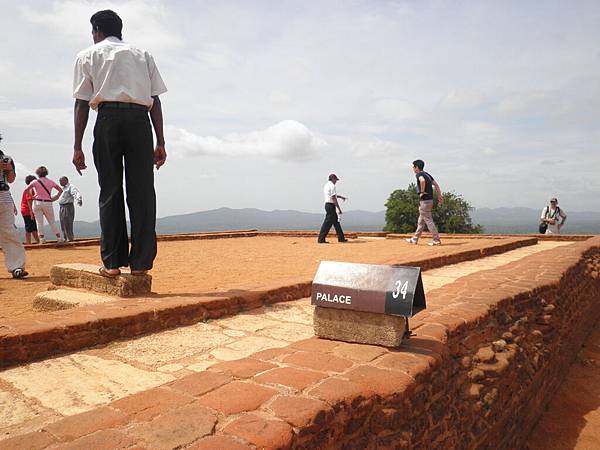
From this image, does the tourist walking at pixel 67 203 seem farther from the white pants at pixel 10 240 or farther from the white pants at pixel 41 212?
the white pants at pixel 10 240

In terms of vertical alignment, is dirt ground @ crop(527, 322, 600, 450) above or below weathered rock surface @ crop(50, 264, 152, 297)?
below

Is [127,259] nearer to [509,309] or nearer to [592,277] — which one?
[509,309]

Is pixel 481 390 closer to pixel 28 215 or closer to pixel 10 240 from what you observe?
pixel 10 240

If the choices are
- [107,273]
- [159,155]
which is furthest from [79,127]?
[107,273]

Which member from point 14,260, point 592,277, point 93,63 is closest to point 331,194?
point 592,277

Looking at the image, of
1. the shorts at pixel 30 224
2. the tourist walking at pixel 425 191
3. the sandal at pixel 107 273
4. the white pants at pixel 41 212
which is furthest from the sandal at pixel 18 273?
Result: the tourist walking at pixel 425 191

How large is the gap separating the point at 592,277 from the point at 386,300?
641cm

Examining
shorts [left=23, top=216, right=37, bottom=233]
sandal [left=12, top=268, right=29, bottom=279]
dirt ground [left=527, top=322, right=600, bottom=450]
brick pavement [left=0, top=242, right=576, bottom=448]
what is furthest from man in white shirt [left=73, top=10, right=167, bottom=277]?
shorts [left=23, top=216, right=37, bottom=233]

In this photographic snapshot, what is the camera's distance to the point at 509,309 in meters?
3.59

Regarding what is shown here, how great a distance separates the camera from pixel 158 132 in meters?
3.56

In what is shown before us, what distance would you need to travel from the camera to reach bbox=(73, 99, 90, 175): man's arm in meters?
3.28

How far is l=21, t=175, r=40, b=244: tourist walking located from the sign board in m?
8.94

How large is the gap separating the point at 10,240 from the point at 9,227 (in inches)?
6.1

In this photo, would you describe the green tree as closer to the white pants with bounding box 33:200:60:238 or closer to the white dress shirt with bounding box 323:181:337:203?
the white dress shirt with bounding box 323:181:337:203
